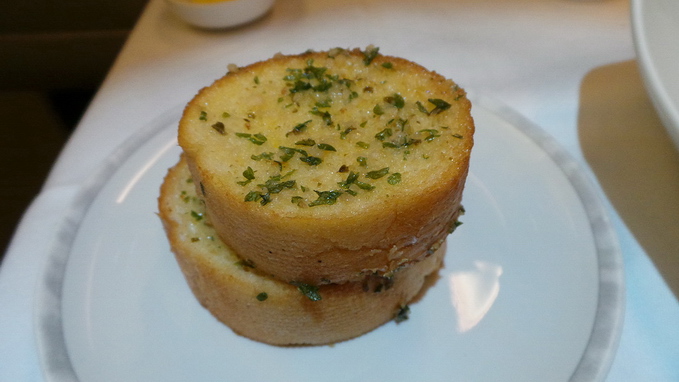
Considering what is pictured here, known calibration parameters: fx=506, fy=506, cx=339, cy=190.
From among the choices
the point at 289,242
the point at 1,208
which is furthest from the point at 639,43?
the point at 1,208

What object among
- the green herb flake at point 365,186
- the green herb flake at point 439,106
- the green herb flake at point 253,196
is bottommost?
the green herb flake at point 253,196

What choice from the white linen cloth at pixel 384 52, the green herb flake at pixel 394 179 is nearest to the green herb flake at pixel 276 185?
the green herb flake at pixel 394 179

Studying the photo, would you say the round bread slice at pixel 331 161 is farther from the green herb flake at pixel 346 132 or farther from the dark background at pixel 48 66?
the dark background at pixel 48 66

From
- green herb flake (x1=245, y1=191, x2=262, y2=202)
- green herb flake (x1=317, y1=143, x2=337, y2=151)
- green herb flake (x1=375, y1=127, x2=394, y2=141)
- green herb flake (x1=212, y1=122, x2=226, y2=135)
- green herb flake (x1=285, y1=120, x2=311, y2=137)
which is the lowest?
green herb flake (x1=212, y1=122, x2=226, y2=135)

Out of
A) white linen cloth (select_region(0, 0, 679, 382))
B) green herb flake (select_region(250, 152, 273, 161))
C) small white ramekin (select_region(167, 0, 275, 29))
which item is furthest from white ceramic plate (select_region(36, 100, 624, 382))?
small white ramekin (select_region(167, 0, 275, 29))

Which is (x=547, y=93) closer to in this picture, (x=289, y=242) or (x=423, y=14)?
(x=423, y=14)

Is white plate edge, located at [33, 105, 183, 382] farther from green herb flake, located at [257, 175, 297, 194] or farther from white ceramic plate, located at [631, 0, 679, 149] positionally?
Answer: white ceramic plate, located at [631, 0, 679, 149]

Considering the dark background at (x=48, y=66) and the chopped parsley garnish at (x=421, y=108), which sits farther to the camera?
the dark background at (x=48, y=66)
